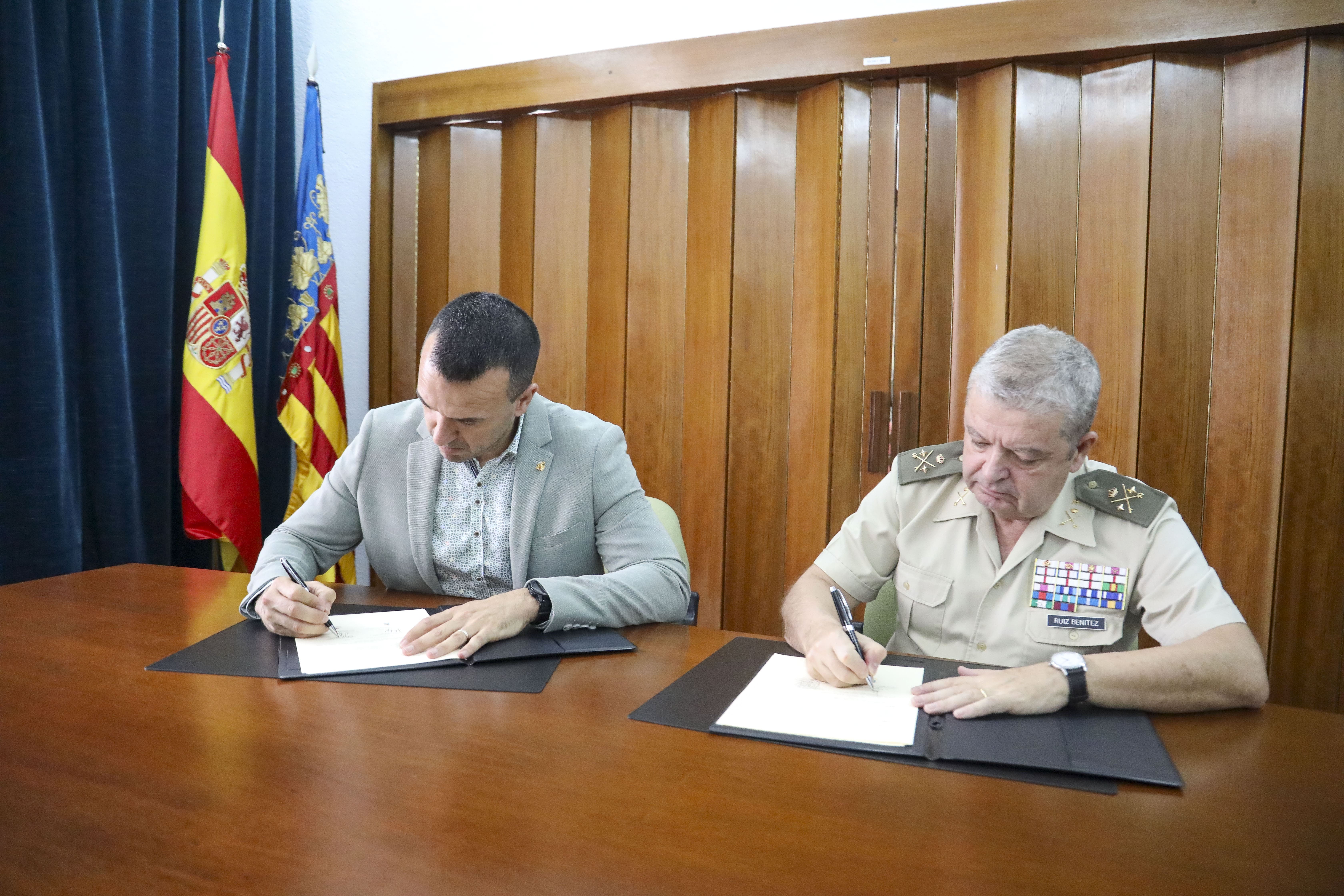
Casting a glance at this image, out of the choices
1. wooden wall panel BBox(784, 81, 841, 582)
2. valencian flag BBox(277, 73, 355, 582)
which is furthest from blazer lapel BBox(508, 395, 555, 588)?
valencian flag BBox(277, 73, 355, 582)

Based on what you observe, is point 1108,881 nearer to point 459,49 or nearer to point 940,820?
point 940,820

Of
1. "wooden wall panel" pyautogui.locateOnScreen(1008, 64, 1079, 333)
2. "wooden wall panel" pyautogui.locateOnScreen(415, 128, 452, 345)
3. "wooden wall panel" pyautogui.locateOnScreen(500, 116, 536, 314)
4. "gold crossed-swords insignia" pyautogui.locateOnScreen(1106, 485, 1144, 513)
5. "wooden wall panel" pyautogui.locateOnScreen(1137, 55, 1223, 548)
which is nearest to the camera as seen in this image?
"gold crossed-swords insignia" pyautogui.locateOnScreen(1106, 485, 1144, 513)

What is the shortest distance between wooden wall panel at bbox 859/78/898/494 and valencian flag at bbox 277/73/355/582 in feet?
6.31

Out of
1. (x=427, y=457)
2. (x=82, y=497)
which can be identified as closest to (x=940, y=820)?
(x=427, y=457)

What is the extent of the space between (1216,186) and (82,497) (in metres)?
3.51

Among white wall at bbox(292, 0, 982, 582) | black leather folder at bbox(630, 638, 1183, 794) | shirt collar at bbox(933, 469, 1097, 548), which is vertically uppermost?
white wall at bbox(292, 0, 982, 582)

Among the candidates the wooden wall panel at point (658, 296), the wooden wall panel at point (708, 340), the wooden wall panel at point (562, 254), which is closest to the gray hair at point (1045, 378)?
the wooden wall panel at point (708, 340)

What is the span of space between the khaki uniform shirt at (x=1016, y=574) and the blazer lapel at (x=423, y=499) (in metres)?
0.83

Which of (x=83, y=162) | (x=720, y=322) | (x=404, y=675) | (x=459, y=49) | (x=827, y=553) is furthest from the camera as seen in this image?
(x=459, y=49)

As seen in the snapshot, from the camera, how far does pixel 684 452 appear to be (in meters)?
3.14

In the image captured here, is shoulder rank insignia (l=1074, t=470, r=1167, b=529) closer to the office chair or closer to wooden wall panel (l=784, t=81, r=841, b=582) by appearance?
the office chair

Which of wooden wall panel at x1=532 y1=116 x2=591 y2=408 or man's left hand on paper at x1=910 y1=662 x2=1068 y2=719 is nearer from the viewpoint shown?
man's left hand on paper at x1=910 y1=662 x2=1068 y2=719

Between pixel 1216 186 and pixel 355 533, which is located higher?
pixel 1216 186

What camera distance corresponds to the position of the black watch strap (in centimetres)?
119
